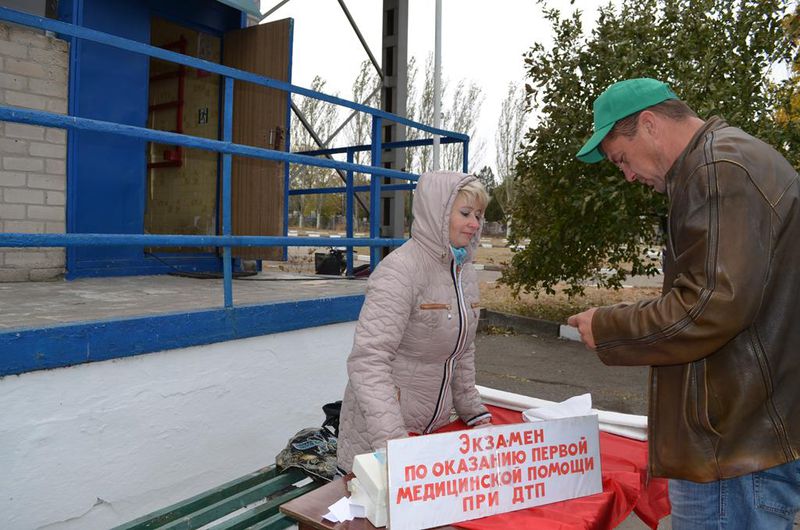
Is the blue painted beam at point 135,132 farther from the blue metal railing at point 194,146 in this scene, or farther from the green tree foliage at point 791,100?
the green tree foliage at point 791,100

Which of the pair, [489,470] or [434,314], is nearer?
[489,470]

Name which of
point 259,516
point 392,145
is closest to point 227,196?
point 259,516

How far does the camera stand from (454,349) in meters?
2.34

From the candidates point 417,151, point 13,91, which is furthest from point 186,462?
point 417,151

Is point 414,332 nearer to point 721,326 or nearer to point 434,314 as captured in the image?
point 434,314

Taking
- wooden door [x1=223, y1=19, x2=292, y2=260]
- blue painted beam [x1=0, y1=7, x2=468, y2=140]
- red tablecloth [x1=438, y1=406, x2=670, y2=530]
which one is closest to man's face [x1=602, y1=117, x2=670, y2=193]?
red tablecloth [x1=438, y1=406, x2=670, y2=530]

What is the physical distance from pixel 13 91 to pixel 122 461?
328 centimetres

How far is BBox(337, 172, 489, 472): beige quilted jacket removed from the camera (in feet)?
6.82

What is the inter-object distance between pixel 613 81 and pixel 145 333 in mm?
6863

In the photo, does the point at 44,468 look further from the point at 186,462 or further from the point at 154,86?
the point at 154,86

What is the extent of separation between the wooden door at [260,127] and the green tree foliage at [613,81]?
12.4ft

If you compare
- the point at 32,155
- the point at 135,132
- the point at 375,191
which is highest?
the point at 32,155

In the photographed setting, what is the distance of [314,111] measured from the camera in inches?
1139

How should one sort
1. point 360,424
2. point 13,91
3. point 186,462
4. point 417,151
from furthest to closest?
point 417,151
point 13,91
point 186,462
point 360,424
